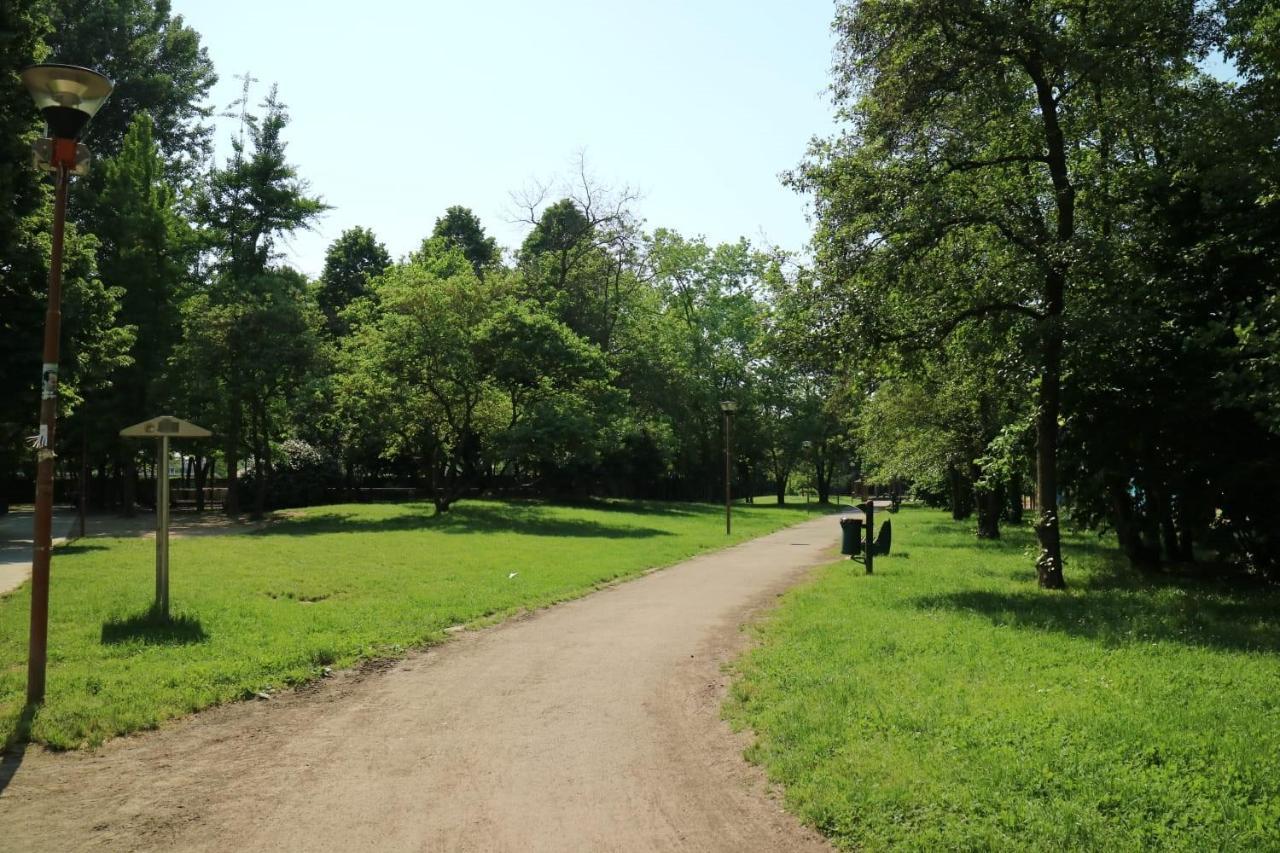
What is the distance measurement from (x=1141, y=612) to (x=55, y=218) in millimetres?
11971

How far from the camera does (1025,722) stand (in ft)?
19.0

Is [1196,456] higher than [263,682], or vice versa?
[1196,456]

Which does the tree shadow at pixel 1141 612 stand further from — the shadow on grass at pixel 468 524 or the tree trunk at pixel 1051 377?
the shadow on grass at pixel 468 524

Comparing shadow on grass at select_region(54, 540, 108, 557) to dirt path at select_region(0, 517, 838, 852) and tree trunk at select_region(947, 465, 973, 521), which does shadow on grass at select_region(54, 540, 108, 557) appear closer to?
dirt path at select_region(0, 517, 838, 852)

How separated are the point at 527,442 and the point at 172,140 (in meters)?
27.6

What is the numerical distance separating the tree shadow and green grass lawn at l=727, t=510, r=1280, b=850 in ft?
0.17

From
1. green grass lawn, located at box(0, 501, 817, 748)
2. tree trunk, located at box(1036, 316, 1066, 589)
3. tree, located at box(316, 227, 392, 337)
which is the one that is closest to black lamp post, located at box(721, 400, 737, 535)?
green grass lawn, located at box(0, 501, 817, 748)

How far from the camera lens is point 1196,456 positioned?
1307 centimetres

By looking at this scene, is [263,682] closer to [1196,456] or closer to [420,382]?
[1196,456]

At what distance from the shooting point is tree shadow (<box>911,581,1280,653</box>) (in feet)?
29.3

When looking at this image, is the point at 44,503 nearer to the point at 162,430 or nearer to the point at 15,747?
the point at 15,747

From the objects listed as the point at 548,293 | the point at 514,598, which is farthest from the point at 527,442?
the point at 514,598

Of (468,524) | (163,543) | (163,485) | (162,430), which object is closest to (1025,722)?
(163,543)

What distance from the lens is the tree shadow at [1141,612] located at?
892 cm
